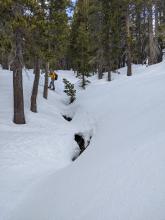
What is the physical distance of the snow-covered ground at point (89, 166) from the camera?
6523 millimetres

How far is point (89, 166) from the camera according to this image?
9.53 m

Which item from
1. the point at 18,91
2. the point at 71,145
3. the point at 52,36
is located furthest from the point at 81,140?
the point at 52,36

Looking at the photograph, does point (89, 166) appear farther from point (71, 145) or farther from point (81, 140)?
point (81, 140)

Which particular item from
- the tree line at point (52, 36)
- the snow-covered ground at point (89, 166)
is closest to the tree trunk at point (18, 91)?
the tree line at point (52, 36)

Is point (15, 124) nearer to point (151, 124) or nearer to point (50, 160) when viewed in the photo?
point (50, 160)

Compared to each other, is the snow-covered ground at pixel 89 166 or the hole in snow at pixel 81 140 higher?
the snow-covered ground at pixel 89 166

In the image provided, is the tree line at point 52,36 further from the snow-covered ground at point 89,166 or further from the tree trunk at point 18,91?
the snow-covered ground at point 89,166

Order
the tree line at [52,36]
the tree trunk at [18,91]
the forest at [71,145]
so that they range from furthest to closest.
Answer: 1. the tree trunk at [18,91]
2. the tree line at [52,36]
3. the forest at [71,145]

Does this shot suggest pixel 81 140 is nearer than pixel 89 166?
No

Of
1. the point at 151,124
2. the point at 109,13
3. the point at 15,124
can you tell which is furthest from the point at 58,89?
the point at 151,124

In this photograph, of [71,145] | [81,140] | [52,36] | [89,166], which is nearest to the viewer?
[89,166]

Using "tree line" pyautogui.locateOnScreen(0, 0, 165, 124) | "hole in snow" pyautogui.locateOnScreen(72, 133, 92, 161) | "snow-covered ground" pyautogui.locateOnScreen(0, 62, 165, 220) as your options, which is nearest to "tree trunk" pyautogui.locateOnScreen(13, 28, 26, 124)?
"tree line" pyautogui.locateOnScreen(0, 0, 165, 124)

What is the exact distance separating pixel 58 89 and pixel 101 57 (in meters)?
5.48

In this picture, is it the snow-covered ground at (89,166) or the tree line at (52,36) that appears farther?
the tree line at (52,36)
